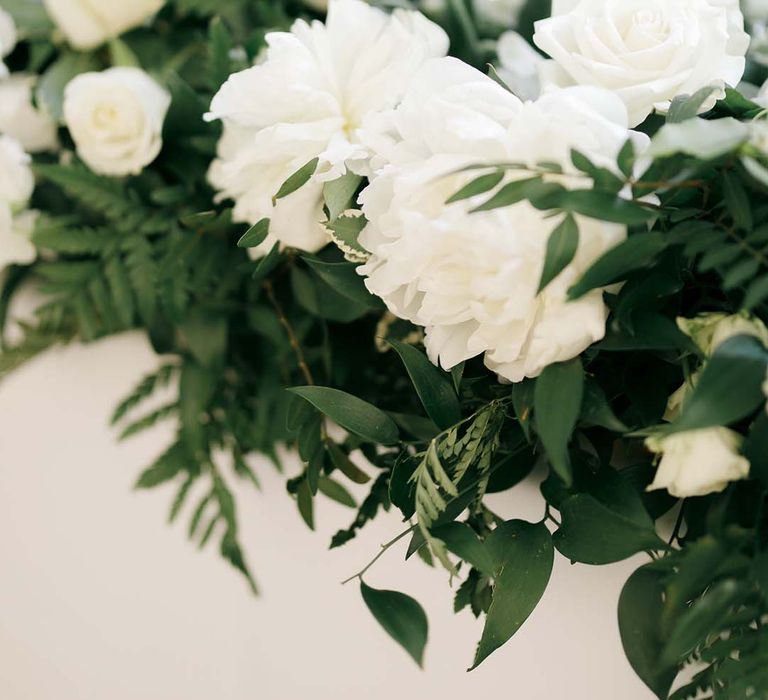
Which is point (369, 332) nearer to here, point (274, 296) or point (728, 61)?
point (274, 296)

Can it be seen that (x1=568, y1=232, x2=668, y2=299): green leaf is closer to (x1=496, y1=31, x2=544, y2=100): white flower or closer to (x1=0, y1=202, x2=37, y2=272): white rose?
(x1=496, y1=31, x2=544, y2=100): white flower

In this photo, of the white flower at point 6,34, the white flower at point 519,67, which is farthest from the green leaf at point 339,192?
the white flower at point 6,34

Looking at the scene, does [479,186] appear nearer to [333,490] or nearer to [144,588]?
[333,490]

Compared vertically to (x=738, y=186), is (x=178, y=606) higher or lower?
lower

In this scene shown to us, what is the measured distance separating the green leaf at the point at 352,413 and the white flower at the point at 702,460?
14 centimetres

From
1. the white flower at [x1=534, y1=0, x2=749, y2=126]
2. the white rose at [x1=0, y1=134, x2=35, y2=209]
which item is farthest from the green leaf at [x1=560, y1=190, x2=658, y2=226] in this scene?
the white rose at [x1=0, y1=134, x2=35, y2=209]

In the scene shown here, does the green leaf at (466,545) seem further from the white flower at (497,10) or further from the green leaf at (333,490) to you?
the white flower at (497,10)

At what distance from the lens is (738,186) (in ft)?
1.15

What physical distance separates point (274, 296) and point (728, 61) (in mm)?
330

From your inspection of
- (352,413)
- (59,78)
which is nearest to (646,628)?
(352,413)

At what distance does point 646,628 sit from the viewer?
0.39 m

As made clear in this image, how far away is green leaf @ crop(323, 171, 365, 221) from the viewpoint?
0.41 m

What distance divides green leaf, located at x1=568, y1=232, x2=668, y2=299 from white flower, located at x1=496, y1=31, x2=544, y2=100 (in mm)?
150

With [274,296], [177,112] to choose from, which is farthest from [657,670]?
[177,112]
